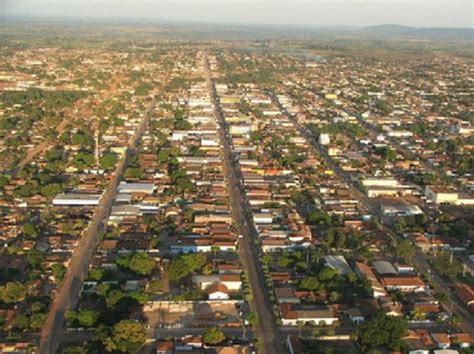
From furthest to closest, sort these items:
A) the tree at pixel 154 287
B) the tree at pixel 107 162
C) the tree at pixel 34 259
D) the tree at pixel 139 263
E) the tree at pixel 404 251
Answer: the tree at pixel 107 162, the tree at pixel 404 251, the tree at pixel 34 259, the tree at pixel 139 263, the tree at pixel 154 287

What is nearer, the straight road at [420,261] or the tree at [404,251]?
the straight road at [420,261]

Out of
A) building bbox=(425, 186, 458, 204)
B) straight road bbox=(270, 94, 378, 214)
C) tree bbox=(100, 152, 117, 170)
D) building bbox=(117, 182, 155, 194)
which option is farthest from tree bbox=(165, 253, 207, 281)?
building bbox=(425, 186, 458, 204)

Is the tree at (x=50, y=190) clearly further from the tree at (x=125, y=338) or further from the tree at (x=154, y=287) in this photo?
the tree at (x=125, y=338)

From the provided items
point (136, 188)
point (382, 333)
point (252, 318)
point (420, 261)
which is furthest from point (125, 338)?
point (136, 188)

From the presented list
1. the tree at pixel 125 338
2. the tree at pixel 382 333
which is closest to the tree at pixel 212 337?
the tree at pixel 125 338

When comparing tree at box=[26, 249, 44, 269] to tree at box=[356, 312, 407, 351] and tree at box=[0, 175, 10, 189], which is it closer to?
tree at box=[0, 175, 10, 189]

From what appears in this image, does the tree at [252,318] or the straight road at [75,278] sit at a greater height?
the tree at [252,318]
